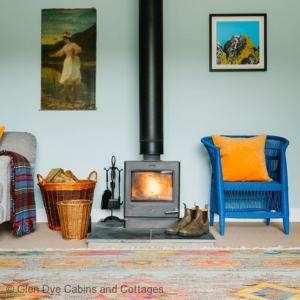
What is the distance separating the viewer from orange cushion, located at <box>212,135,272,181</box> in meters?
3.51

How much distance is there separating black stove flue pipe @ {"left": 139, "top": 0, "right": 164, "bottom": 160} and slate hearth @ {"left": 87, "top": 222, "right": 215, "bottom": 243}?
0.73 meters

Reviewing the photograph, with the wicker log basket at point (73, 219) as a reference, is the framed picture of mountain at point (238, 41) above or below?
above

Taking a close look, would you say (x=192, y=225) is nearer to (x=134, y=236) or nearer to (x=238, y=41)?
(x=134, y=236)

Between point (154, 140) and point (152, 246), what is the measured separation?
108 centimetres

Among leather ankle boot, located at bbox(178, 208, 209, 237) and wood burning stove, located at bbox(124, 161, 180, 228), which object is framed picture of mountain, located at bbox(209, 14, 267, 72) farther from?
leather ankle boot, located at bbox(178, 208, 209, 237)

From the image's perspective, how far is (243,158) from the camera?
3543 millimetres

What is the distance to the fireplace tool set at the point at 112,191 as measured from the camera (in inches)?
147

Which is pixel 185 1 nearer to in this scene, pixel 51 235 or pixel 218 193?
pixel 218 193

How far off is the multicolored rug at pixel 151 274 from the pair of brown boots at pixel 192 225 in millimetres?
283

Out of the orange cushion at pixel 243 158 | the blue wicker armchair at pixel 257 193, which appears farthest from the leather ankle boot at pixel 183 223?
the orange cushion at pixel 243 158

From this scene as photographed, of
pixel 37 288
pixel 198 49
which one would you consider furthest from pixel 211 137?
pixel 37 288

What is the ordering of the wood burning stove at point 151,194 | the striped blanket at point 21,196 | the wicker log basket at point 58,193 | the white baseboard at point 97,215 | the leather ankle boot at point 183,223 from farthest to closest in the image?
the white baseboard at point 97,215
the wicker log basket at point 58,193
the wood burning stove at point 151,194
the striped blanket at point 21,196
the leather ankle boot at point 183,223

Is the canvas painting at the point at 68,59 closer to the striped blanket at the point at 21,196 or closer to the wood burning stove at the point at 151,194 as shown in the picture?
the striped blanket at the point at 21,196

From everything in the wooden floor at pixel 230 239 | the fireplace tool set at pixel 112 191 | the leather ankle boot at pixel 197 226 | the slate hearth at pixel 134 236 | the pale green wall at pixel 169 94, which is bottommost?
the wooden floor at pixel 230 239
